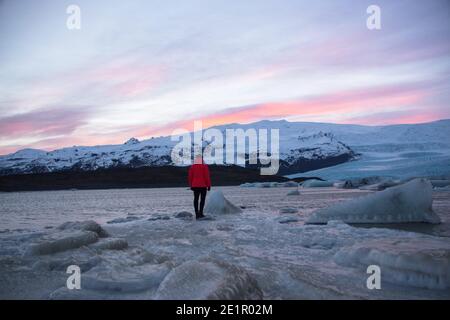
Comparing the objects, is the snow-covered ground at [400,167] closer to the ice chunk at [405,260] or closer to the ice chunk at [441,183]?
the ice chunk at [441,183]

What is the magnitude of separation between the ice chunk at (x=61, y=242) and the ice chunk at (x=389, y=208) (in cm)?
470

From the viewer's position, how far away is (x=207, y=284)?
293 cm

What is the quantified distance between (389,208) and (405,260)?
5.14 metres

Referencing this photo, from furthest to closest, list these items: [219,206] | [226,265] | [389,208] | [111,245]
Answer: [219,206] → [389,208] → [111,245] → [226,265]

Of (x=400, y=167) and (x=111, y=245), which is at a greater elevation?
(x=400, y=167)

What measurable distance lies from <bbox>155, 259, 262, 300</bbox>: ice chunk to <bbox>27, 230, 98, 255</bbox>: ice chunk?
247 cm

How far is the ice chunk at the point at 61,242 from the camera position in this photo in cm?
479

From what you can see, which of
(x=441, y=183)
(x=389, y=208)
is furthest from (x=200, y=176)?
(x=441, y=183)

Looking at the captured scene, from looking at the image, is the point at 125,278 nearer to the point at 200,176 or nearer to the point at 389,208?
the point at 200,176

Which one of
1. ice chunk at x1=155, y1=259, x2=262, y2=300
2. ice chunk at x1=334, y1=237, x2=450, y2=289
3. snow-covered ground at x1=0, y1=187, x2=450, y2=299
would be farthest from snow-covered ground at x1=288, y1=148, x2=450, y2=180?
ice chunk at x1=155, y1=259, x2=262, y2=300

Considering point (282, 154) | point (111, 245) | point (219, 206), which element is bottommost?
point (219, 206)

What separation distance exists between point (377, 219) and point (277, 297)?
6141 millimetres

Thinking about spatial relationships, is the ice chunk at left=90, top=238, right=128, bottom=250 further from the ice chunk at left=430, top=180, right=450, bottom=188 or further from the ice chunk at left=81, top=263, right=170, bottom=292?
the ice chunk at left=430, top=180, right=450, bottom=188
